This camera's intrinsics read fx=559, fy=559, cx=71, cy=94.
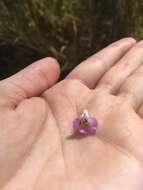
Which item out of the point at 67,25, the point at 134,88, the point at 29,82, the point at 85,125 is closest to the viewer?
the point at 85,125

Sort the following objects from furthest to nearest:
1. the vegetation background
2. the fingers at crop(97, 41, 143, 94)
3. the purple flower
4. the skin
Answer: the vegetation background, the fingers at crop(97, 41, 143, 94), the purple flower, the skin

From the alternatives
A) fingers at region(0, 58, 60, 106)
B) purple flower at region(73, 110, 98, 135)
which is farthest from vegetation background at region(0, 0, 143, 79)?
purple flower at region(73, 110, 98, 135)

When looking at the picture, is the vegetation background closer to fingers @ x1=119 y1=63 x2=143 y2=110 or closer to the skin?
the skin

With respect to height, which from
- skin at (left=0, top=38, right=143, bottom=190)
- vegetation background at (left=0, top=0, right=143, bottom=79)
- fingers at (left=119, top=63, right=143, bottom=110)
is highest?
fingers at (left=119, top=63, right=143, bottom=110)

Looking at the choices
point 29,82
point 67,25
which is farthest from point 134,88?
point 67,25

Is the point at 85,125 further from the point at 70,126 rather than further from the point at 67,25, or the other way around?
the point at 67,25

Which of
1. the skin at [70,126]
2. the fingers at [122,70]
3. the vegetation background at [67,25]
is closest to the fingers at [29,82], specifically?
the skin at [70,126]
